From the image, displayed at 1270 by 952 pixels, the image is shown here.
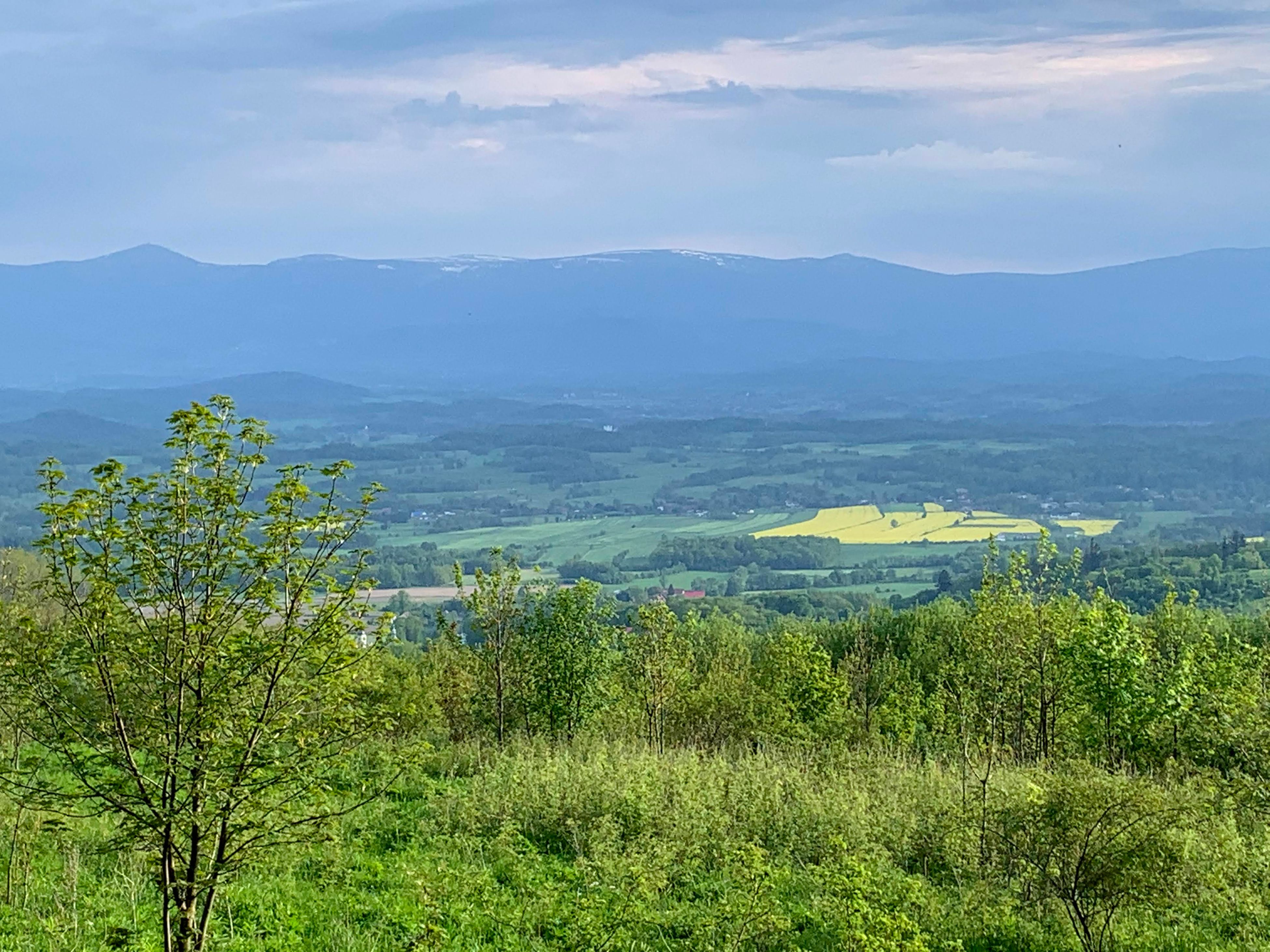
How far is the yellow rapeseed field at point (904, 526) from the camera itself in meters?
110

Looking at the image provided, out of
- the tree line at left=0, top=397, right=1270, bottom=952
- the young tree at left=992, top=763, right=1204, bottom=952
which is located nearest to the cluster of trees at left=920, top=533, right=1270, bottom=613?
the tree line at left=0, top=397, right=1270, bottom=952

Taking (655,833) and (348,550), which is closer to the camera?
(348,550)

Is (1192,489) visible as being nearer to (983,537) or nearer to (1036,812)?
(983,537)

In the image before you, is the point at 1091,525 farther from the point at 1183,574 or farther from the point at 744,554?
the point at 1183,574

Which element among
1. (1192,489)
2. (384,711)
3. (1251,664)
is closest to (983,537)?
(1192,489)

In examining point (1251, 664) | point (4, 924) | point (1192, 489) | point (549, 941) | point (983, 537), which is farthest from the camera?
point (1192, 489)

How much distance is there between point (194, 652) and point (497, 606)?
1400 cm

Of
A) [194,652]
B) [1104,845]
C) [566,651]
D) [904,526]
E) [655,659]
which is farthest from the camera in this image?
[904,526]

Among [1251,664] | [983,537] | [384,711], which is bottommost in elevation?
[983,537]

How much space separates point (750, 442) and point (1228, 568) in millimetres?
132101

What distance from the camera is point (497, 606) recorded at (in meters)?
20.8

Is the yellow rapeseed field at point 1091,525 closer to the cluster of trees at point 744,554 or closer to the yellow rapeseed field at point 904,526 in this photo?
the yellow rapeseed field at point 904,526

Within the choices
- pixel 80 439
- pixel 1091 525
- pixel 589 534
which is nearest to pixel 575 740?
pixel 589 534

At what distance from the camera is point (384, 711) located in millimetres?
7781
